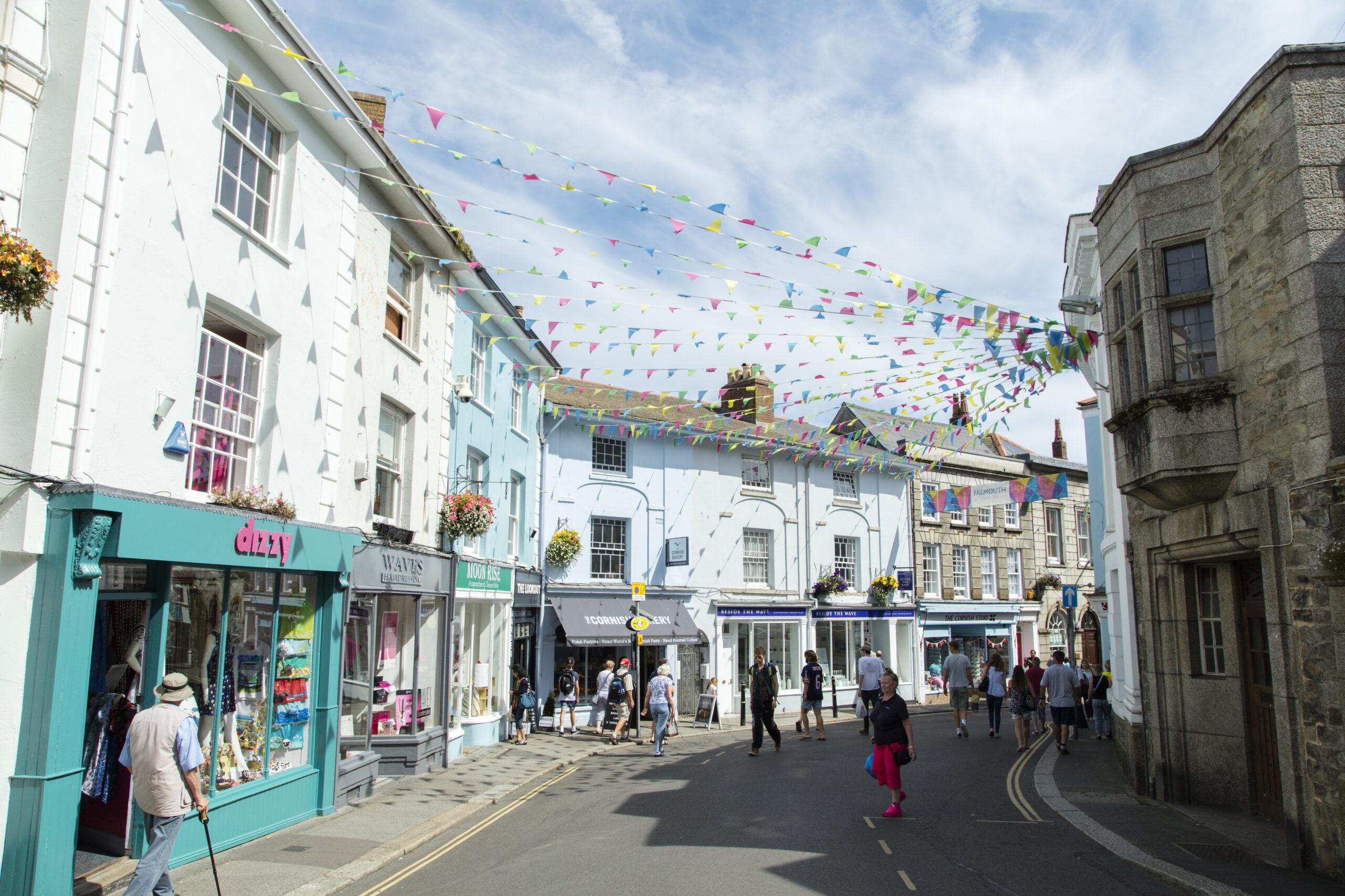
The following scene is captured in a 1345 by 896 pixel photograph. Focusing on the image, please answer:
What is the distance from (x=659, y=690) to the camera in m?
16.6

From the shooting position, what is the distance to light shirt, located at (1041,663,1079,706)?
15.4m

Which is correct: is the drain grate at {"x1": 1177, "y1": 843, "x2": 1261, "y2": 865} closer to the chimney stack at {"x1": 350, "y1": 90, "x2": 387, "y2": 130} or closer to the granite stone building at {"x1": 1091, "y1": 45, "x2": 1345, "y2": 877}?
the granite stone building at {"x1": 1091, "y1": 45, "x2": 1345, "y2": 877}

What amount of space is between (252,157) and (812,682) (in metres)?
12.8

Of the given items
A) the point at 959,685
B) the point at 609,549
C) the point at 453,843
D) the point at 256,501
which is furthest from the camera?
the point at 609,549

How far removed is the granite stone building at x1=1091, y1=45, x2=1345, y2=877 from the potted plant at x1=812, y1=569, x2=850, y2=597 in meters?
15.0

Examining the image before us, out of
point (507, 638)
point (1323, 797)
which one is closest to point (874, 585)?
point (507, 638)

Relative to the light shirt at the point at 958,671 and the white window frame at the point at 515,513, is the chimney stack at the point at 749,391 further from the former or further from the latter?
the light shirt at the point at 958,671

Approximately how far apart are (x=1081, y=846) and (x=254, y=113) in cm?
1119

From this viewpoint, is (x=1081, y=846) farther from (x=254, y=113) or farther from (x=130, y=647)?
(x=254, y=113)

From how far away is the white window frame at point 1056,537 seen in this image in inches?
1298

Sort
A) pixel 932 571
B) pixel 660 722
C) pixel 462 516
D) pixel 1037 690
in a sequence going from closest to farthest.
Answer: pixel 462 516 → pixel 660 722 → pixel 1037 690 → pixel 932 571

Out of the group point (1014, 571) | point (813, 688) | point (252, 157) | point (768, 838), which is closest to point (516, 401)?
point (813, 688)

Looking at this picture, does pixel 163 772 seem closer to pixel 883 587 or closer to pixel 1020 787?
pixel 1020 787

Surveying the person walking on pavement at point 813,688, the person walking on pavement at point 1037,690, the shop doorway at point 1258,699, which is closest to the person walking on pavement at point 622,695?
the person walking on pavement at point 813,688
